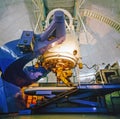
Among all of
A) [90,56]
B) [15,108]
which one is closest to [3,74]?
[15,108]

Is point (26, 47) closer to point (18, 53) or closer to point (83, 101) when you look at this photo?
point (18, 53)

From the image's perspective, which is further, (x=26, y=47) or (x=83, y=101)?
(x=83, y=101)

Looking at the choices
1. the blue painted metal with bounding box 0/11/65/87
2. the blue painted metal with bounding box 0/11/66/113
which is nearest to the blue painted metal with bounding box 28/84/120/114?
the blue painted metal with bounding box 0/11/66/113

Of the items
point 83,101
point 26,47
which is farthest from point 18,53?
point 83,101

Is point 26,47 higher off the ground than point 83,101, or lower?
higher

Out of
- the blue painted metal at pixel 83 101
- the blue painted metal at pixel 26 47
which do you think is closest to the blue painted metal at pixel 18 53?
the blue painted metal at pixel 26 47

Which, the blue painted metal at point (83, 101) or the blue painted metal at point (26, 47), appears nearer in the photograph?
the blue painted metal at point (26, 47)

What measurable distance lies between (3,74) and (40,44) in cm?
61

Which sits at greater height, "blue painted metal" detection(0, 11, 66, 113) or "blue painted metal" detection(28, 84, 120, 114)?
"blue painted metal" detection(0, 11, 66, 113)

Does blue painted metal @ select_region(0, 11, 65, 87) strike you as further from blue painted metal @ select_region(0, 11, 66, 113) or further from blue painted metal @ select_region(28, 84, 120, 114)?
blue painted metal @ select_region(28, 84, 120, 114)

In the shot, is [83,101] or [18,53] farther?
[83,101]

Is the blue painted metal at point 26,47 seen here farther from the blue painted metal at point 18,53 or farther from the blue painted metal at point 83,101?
the blue painted metal at point 83,101

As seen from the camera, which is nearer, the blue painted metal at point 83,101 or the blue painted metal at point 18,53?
the blue painted metal at point 18,53

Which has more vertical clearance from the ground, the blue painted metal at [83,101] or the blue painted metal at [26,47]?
the blue painted metal at [26,47]
